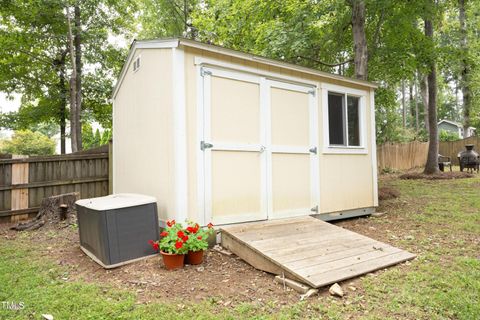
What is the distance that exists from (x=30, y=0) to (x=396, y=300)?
11524mm

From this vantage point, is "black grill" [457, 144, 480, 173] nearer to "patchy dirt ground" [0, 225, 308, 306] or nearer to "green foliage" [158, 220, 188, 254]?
"patchy dirt ground" [0, 225, 308, 306]

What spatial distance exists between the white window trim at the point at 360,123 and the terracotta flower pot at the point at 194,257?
9.02 ft

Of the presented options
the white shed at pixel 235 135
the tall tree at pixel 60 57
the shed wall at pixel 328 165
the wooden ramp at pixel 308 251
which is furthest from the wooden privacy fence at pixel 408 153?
the tall tree at pixel 60 57

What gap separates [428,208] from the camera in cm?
654

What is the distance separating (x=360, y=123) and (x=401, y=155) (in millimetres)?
10944

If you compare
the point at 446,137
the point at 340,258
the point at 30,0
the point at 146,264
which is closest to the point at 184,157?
the point at 146,264

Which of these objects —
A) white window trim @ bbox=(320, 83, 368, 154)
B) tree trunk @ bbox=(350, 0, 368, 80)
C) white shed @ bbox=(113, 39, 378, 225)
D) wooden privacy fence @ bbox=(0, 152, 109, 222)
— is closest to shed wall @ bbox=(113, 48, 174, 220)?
white shed @ bbox=(113, 39, 378, 225)

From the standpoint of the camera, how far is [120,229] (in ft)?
11.4

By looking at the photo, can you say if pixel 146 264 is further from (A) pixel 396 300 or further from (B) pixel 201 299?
(A) pixel 396 300

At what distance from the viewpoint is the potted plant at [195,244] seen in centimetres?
341

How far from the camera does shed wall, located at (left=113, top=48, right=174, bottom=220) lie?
3.98m

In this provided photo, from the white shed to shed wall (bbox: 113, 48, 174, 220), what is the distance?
14 millimetres

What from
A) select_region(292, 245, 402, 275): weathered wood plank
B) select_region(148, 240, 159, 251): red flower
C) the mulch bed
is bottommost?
select_region(292, 245, 402, 275): weathered wood plank

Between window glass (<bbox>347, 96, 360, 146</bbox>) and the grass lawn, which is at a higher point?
window glass (<bbox>347, 96, 360, 146</bbox>)
